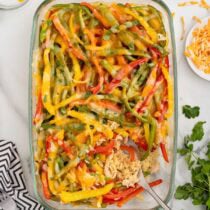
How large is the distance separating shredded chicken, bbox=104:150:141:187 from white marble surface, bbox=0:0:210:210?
29 cm

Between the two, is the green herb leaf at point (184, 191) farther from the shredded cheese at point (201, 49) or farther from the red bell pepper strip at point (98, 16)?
the red bell pepper strip at point (98, 16)

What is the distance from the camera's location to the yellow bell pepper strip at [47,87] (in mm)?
1967

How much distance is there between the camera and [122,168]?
6.68 ft

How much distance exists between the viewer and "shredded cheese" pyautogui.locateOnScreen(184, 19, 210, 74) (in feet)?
7.14

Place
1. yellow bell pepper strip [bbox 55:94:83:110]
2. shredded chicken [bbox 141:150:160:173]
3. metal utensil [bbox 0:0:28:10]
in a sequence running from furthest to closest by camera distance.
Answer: metal utensil [bbox 0:0:28:10] < shredded chicken [bbox 141:150:160:173] < yellow bell pepper strip [bbox 55:94:83:110]

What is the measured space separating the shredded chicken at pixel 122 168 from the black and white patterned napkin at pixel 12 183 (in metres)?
0.36

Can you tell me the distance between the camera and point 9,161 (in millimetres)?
2176

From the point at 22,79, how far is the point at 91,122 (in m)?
0.39

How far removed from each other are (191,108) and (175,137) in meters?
0.21

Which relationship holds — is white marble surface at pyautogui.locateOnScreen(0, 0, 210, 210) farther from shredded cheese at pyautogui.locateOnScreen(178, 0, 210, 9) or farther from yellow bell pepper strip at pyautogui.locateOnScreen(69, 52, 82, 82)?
yellow bell pepper strip at pyautogui.locateOnScreen(69, 52, 82, 82)

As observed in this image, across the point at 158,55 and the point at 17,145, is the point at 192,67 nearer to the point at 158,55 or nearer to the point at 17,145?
the point at 158,55

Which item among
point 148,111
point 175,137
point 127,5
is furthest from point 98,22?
point 175,137

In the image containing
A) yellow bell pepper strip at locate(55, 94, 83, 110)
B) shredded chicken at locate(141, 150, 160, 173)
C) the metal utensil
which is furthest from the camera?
the metal utensil

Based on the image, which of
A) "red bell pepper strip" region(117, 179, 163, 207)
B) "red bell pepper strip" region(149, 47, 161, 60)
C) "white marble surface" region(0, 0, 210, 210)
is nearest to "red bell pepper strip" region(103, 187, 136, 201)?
"red bell pepper strip" region(117, 179, 163, 207)
